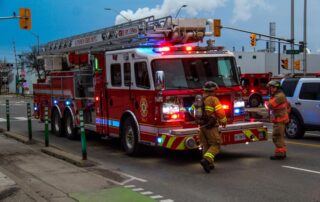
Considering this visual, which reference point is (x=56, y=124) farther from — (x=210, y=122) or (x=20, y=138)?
(x=210, y=122)

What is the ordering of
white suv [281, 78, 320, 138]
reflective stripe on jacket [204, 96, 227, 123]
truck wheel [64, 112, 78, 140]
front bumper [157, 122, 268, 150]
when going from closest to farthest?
reflective stripe on jacket [204, 96, 227, 123] < front bumper [157, 122, 268, 150] < white suv [281, 78, 320, 138] < truck wheel [64, 112, 78, 140]

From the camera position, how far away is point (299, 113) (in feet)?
50.5

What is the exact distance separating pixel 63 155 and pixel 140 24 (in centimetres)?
366

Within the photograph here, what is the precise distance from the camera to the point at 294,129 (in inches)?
612

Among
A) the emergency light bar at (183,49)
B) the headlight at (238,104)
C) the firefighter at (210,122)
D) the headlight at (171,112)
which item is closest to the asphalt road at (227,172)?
the firefighter at (210,122)

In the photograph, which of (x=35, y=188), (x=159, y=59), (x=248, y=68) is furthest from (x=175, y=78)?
(x=248, y=68)

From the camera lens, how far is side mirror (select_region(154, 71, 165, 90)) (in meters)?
10.4

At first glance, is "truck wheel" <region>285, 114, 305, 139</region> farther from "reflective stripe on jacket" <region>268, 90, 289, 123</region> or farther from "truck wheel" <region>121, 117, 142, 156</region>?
"truck wheel" <region>121, 117, 142, 156</region>

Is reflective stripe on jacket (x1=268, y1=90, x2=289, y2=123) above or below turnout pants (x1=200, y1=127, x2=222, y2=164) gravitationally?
above

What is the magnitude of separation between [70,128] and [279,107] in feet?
24.0

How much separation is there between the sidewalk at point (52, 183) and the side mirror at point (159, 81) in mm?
2226

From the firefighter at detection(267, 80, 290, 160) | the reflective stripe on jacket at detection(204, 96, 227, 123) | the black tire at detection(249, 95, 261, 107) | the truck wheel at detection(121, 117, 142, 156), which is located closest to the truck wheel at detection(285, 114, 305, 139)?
the firefighter at detection(267, 80, 290, 160)

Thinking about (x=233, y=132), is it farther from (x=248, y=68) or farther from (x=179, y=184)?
(x=248, y=68)

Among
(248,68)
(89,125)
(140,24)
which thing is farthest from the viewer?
(248,68)
